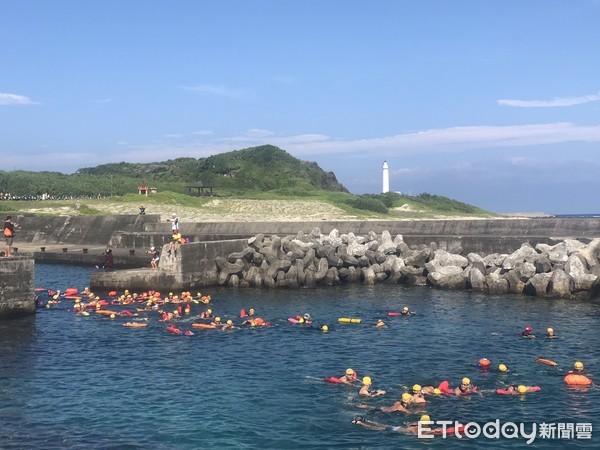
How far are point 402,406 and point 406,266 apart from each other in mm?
19839

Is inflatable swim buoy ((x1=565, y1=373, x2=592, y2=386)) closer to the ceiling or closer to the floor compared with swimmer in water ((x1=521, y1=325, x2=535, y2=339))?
closer to the floor

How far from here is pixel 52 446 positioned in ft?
41.1

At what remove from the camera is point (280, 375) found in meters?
17.3

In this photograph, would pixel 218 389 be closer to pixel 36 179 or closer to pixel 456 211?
pixel 456 211

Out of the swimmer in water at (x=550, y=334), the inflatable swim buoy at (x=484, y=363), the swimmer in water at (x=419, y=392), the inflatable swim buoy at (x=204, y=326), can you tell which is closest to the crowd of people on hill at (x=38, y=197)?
the inflatable swim buoy at (x=204, y=326)

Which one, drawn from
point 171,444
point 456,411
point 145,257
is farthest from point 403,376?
point 145,257

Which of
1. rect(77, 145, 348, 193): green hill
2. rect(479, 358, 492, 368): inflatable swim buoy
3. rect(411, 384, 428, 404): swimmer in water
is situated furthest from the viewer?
rect(77, 145, 348, 193): green hill

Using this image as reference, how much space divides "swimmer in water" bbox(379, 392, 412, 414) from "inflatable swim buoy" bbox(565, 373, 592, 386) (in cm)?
453

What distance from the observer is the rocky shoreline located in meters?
28.7

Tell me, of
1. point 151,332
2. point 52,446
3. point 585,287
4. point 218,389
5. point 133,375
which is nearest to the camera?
point 52,446

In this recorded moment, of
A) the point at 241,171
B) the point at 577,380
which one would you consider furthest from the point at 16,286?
the point at 241,171

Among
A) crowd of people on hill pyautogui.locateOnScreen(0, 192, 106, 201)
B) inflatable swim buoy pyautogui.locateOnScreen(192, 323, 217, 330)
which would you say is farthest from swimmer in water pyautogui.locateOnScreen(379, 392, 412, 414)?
crowd of people on hill pyautogui.locateOnScreen(0, 192, 106, 201)

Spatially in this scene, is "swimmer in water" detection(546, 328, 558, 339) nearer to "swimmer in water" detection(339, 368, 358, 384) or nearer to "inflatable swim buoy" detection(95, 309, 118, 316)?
"swimmer in water" detection(339, 368, 358, 384)

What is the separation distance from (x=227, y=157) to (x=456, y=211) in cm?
5722
